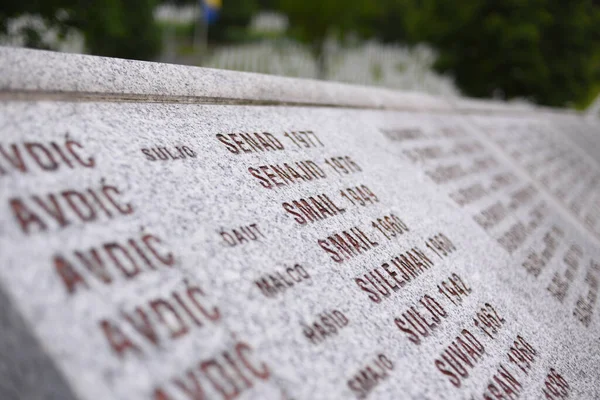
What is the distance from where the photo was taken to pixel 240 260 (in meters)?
1.78

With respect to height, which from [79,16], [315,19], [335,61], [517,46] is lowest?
[335,61]

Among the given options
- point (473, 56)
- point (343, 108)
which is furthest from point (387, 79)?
point (343, 108)

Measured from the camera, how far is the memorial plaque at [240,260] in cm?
136

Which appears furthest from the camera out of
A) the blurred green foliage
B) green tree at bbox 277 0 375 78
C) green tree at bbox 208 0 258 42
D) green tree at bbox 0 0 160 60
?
green tree at bbox 208 0 258 42

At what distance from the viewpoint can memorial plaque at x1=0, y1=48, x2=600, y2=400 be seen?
1358 mm

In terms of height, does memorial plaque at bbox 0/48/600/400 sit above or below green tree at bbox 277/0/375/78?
above

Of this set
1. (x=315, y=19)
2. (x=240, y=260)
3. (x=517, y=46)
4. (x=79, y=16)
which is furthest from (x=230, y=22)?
(x=240, y=260)

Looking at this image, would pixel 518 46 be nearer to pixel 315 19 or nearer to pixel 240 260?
pixel 315 19

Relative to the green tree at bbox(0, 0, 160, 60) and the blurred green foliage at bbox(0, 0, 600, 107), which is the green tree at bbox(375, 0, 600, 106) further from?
the green tree at bbox(0, 0, 160, 60)

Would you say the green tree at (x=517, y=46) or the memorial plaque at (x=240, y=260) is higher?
the memorial plaque at (x=240, y=260)

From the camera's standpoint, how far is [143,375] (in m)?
1.32

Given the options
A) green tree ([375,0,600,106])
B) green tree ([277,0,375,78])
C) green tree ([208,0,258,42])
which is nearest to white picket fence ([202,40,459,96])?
green tree ([277,0,375,78])

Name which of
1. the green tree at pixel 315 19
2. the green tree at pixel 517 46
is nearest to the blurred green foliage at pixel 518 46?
the green tree at pixel 517 46

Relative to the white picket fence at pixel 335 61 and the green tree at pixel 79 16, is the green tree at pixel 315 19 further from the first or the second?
the green tree at pixel 79 16
